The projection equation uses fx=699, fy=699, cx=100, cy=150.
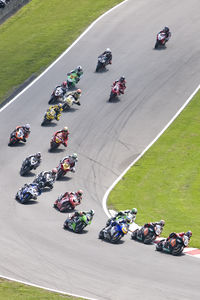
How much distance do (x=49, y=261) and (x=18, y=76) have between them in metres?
30.0

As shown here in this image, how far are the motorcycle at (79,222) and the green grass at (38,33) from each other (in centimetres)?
2162

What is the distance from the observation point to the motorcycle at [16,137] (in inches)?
1686

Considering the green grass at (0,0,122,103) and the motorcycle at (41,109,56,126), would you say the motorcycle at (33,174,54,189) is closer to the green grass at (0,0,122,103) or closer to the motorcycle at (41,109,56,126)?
the motorcycle at (41,109,56,126)

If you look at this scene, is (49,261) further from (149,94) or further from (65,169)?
(149,94)

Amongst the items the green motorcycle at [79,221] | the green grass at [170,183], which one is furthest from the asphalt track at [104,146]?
the green grass at [170,183]

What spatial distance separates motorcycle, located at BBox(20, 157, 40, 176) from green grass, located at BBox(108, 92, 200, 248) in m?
4.61

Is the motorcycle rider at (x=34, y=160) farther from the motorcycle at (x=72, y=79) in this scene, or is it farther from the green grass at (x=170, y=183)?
the motorcycle at (x=72, y=79)

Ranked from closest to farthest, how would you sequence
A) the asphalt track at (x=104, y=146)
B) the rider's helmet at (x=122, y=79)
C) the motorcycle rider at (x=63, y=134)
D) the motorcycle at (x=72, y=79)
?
the asphalt track at (x=104, y=146) < the motorcycle rider at (x=63, y=134) < the rider's helmet at (x=122, y=79) < the motorcycle at (x=72, y=79)

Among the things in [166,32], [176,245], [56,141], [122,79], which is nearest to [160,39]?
[166,32]

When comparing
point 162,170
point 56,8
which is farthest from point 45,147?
point 56,8

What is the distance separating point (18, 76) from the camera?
53.8 metres

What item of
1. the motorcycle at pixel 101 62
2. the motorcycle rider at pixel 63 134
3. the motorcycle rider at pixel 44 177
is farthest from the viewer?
the motorcycle at pixel 101 62

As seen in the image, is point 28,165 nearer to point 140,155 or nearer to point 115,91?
point 140,155

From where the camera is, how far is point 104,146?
143 ft
